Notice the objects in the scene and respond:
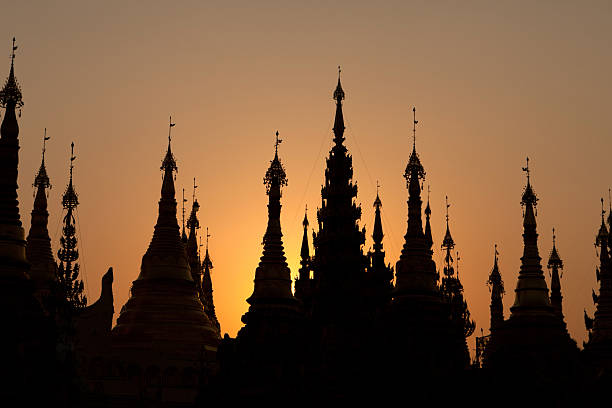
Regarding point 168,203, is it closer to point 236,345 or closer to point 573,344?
point 236,345

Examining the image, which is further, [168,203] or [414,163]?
[168,203]

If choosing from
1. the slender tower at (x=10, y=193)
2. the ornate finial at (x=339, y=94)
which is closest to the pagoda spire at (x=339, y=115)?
the ornate finial at (x=339, y=94)

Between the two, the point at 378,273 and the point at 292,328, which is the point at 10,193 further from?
the point at 378,273

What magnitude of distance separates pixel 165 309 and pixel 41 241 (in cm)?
692

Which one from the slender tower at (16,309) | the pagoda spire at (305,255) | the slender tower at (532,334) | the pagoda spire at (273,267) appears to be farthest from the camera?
the pagoda spire at (305,255)

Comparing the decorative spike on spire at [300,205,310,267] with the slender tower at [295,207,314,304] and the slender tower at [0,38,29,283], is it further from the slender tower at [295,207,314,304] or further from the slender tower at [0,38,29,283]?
the slender tower at [0,38,29,283]

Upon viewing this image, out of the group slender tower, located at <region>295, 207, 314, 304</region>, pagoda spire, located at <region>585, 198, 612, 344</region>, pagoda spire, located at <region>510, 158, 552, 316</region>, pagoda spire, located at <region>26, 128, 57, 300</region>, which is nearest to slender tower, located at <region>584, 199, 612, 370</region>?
pagoda spire, located at <region>585, 198, 612, 344</region>

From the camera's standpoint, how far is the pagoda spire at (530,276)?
5209 centimetres

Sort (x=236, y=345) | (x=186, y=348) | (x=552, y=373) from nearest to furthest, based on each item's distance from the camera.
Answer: (x=552, y=373) < (x=236, y=345) < (x=186, y=348)

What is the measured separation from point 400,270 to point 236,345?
24.7 ft

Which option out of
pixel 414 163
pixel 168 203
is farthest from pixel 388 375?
pixel 168 203

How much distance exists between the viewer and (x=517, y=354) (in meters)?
50.0

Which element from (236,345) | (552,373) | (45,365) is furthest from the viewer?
(236,345)

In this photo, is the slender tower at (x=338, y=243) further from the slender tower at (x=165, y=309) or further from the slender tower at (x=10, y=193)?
the slender tower at (x=10, y=193)
